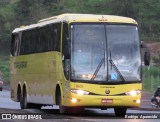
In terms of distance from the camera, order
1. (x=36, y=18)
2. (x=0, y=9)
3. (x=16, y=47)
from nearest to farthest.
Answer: (x=16, y=47) → (x=36, y=18) → (x=0, y=9)

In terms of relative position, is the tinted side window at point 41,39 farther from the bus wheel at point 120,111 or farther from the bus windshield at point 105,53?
the bus wheel at point 120,111

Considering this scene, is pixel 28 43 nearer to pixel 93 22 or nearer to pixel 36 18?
pixel 93 22

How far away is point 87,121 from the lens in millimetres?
19656

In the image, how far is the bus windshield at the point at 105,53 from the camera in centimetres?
2200

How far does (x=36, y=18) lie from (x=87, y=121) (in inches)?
2925

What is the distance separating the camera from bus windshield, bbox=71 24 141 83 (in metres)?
22.0

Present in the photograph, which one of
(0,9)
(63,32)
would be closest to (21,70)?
(63,32)

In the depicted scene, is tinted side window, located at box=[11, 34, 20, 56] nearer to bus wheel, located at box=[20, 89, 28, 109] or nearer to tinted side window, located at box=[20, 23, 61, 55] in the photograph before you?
tinted side window, located at box=[20, 23, 61, 55]

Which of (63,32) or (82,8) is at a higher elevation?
(82,8)

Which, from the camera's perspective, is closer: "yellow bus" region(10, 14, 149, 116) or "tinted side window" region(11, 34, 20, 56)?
"yellow bus" region(10, 14, 149, 116)

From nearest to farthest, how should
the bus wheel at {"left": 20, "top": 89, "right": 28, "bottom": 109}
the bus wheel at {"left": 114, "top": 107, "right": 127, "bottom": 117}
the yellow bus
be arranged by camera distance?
the yellow bus, the bus wheel at {"left": 114, "top": 107, "right": 127, "bottom": 117}, the bus wheel at {"left": 20, "top": 89, "right": 28, "bottom": 109}

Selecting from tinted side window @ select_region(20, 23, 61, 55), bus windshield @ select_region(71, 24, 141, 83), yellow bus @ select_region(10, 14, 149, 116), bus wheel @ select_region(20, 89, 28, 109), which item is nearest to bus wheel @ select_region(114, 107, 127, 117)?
yellow bus @ select_region(10, 14, 149, 116)

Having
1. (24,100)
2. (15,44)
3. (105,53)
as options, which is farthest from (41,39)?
(15,44)

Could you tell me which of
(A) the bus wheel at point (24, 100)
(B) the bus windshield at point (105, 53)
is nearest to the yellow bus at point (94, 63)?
(B) the bus windshield at point (105, 53)
